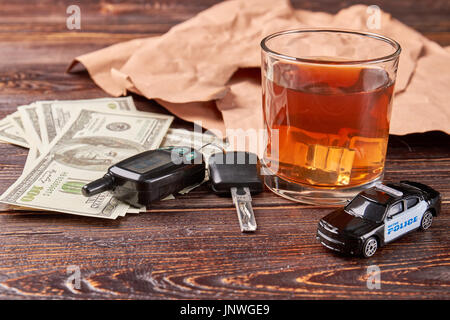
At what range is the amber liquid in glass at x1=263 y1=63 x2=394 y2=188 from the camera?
74 cm

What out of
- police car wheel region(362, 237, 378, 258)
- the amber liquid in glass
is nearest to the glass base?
the amber liquid in glass

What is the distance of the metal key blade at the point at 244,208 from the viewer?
0.75m

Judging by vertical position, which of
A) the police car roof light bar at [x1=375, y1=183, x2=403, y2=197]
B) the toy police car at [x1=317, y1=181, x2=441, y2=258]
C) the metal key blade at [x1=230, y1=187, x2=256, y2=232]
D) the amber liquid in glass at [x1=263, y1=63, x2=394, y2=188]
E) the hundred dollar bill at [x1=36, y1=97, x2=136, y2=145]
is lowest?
the metal key blade at [x1=230, y1=187, x2=256, y2=232]

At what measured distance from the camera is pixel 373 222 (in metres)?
0.68

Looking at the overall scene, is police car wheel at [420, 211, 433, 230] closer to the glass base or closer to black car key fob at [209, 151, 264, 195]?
the glass base

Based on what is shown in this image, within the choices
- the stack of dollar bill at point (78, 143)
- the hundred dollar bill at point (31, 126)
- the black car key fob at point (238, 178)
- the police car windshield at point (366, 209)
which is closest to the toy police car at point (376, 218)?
the police car windshield at point (366, 209)

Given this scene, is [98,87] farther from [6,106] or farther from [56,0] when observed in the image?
[56,0]

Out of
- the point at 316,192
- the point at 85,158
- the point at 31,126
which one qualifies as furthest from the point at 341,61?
the point at 31,126

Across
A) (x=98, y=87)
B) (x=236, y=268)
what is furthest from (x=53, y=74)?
Answer: (x=236, y=268)

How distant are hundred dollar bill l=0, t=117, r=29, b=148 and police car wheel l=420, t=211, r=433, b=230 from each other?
0.65m

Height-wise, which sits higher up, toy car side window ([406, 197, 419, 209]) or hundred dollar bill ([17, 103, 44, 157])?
toy car side window ([406, 197, 419, 209])

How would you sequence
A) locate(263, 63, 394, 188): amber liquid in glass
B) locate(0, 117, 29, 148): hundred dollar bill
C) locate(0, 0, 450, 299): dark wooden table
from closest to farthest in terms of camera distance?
locate(0, 0, 450, 299): dark wooden table < locate(263, 63, 394, 188): amber liquid in glass < locate(0, 117, 29, 148): hundred dollar bill

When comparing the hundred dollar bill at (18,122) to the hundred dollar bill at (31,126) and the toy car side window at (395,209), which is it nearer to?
the hundred dollar bill at (31,126)

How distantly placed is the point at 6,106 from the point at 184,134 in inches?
14.8
